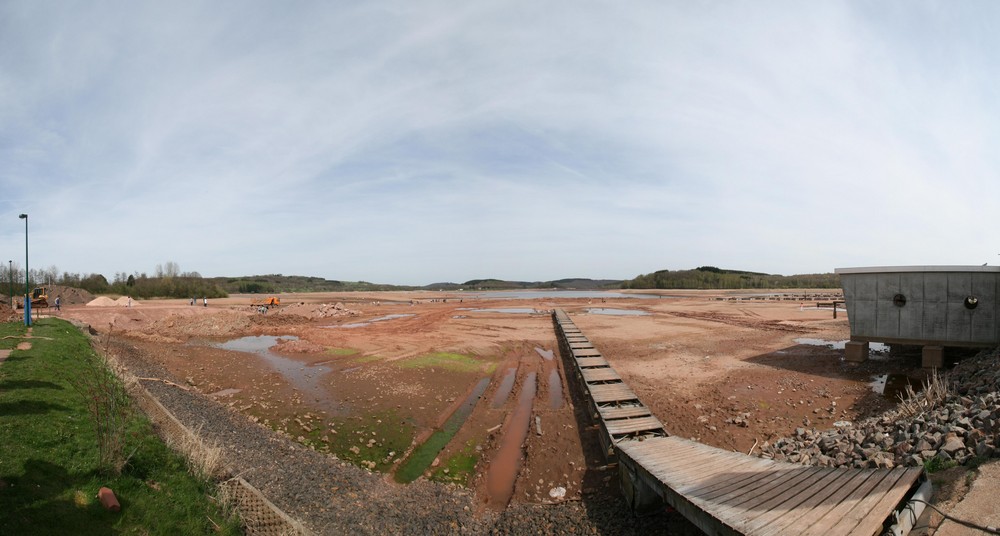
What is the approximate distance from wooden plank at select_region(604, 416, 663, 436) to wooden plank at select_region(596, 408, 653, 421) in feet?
0.49

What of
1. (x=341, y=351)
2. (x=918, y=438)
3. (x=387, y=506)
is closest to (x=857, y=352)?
(x=918, y=438)

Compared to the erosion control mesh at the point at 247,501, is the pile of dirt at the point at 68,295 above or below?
above

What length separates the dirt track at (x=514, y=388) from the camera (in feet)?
28.8

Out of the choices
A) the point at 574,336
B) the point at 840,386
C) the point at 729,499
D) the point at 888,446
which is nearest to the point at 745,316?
the point at 574,336

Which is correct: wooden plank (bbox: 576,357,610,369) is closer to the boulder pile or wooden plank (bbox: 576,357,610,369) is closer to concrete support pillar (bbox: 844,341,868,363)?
the boulder pile

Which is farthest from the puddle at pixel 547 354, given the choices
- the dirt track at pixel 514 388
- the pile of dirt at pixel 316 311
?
the pile of dirt at pixel 316 311

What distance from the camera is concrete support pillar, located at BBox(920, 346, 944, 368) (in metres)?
12.4

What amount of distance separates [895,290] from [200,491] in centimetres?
1843

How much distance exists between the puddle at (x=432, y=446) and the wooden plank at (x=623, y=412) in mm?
3561

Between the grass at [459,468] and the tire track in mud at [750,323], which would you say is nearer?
the grass at [459,468]

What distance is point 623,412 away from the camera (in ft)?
29.9

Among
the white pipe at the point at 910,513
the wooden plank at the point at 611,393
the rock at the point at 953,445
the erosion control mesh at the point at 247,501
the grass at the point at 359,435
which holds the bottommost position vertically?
the grass at the point at 359,435

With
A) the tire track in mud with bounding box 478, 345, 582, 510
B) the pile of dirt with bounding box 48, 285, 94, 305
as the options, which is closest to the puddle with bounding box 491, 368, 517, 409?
the tire track in mud with bounding box 478, 345, 582, 510

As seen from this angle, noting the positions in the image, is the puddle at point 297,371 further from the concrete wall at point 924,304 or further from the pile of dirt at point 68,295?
the pile of dirt at point 68,295
